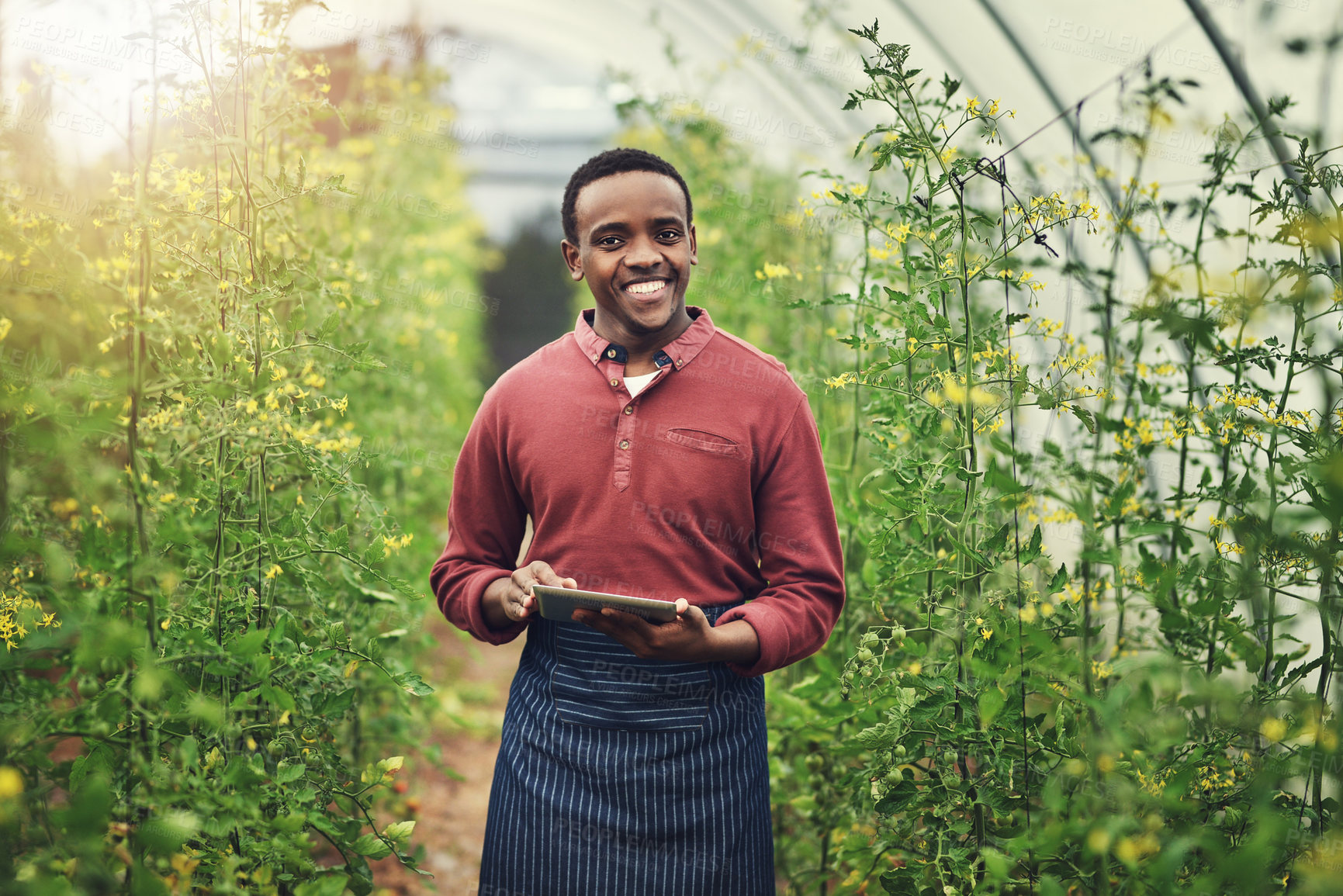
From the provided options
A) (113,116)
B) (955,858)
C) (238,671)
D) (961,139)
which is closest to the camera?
(238,671)

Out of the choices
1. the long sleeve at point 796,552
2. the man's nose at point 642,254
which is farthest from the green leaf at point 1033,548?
the man's nose at point 642,254

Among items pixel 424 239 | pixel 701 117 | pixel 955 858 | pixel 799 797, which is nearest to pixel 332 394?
pixel 799 797

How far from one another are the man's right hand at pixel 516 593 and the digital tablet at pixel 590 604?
0.14ft

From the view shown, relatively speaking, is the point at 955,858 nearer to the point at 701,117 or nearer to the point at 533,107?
the point at 701,117

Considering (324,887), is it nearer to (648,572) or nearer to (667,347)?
(648,572)

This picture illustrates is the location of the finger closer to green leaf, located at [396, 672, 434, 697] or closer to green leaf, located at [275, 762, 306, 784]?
green leaf, located at [396, 672, 434, 697]

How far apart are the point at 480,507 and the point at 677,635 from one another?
58cm

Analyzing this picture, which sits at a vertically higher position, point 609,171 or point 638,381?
point 609,171

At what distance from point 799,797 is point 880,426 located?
1038mm

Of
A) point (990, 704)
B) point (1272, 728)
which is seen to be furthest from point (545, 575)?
point (1272, 728)

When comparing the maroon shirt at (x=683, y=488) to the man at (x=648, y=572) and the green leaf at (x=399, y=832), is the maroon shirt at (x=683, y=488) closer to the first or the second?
the man at (x=648, y=572)

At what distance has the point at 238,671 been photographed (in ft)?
4.46

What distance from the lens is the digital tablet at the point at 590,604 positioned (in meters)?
1.38

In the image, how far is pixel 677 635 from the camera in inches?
58.1
